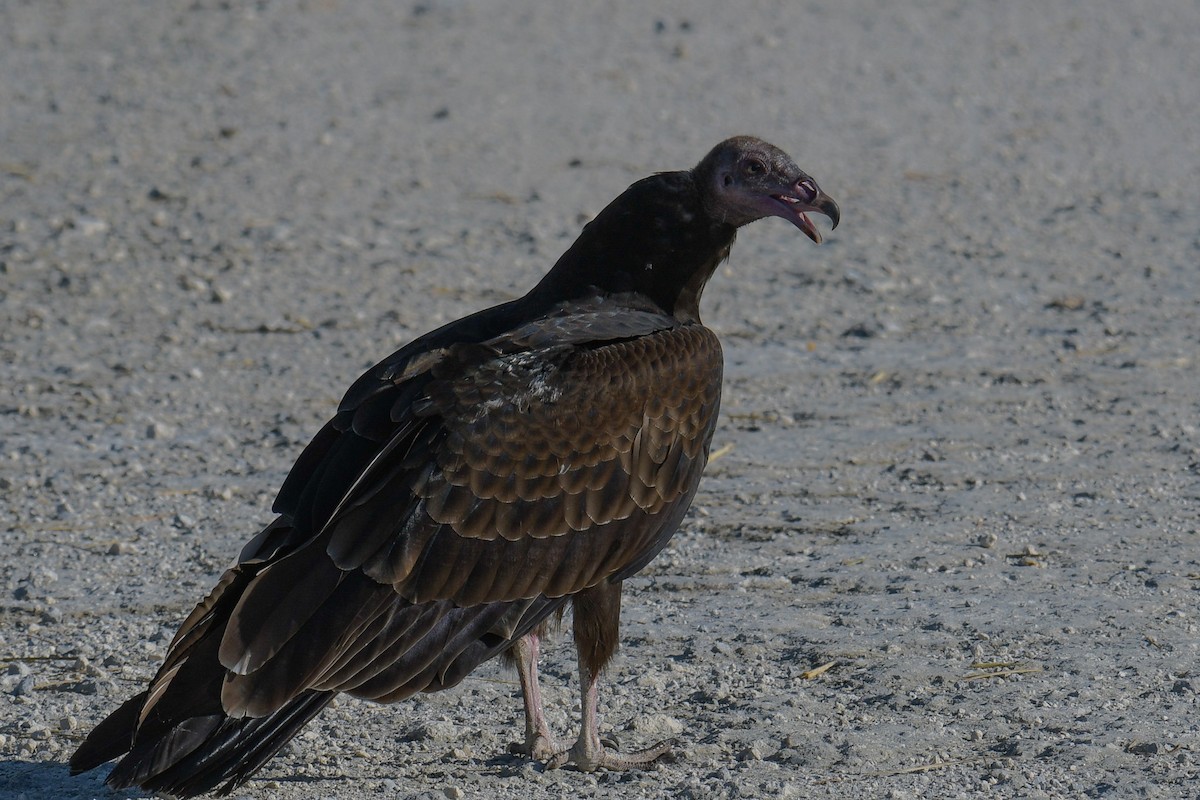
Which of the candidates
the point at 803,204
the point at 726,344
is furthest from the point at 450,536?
the point at 726,344

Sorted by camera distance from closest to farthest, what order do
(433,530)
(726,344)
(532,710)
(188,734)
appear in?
(188,734)
(433,530)
(532,710)
(726,344)

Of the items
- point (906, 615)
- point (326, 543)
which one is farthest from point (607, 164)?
point (326, 543)

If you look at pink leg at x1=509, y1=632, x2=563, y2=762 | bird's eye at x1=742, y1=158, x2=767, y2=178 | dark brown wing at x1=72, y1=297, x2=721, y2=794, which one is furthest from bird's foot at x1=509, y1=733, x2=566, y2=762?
bird's eye at x1=742, y1=158, x2=767, y2=178

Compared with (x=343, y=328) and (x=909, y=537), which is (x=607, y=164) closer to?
(x=343, y=328)

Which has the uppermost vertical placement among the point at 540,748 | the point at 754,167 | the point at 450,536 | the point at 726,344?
the point at 754,167

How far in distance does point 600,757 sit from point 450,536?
748 mm

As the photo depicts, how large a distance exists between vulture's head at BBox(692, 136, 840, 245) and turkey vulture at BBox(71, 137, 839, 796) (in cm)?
41

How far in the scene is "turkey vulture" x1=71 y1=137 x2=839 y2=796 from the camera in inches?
154

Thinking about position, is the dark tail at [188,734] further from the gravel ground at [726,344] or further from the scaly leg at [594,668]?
the scaly leg at [594,668]

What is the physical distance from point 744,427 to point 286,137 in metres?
5.32

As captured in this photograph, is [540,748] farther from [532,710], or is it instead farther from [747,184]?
[747,184]

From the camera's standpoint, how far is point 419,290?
A: 8.61 m

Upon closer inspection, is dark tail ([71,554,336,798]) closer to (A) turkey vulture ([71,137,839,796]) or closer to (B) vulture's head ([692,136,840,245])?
(A) turkey vulture ([71,137,839,796])

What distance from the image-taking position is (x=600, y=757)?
4.44 m
